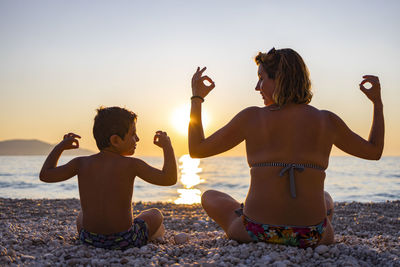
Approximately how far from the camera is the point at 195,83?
125 inches

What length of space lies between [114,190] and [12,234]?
1512 mm

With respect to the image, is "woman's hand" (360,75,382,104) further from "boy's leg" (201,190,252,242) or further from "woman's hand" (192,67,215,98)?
"boy's leg" (201,190,252,242)

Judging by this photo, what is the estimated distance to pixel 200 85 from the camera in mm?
3182

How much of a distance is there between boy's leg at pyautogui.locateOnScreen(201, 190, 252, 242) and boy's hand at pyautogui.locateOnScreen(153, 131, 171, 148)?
73 centimetres

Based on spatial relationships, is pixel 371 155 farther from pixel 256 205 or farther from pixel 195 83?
pixel 195 83

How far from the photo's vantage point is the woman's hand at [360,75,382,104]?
3.18 metres

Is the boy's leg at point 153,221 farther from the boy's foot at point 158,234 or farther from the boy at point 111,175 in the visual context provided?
the boy at point 111,175

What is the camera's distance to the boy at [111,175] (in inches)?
130

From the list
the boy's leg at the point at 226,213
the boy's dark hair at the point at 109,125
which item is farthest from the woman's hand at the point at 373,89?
the boy's dark hair at the point at 109,125

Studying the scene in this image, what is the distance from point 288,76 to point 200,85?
2.52 feet

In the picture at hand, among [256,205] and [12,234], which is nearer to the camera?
[256,205]

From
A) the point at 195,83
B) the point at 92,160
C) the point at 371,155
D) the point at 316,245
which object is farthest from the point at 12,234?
the point at 371,155

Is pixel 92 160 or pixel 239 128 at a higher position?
pixel 239 128

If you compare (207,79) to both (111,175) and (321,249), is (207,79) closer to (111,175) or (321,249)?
(111,175)
